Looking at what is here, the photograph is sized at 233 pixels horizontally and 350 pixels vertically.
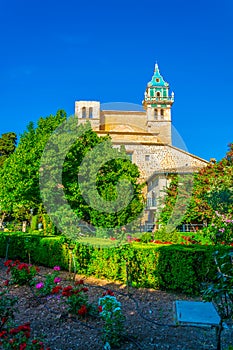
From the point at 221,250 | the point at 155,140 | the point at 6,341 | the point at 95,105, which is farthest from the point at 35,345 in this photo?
the point at 95,105

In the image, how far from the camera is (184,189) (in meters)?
19.6

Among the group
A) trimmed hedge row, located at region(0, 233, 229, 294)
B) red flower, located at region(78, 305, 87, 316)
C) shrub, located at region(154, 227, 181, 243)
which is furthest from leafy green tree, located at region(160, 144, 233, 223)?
red flower, located at region(78, 305, 87, 316)

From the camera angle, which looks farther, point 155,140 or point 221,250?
point 155,140

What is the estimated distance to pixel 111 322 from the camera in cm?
339

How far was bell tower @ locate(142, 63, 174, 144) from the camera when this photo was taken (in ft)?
115

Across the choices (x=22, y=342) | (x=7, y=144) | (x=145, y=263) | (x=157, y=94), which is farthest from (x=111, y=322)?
(x=157, y=94)

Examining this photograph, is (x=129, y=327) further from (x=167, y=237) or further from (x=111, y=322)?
(x=167, y=237)

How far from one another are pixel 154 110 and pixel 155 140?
6392 mm

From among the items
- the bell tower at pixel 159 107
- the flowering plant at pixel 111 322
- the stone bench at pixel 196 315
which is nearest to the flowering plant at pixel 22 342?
the flowering plant at pixel 111 322

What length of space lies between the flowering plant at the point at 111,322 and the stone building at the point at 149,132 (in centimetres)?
1796

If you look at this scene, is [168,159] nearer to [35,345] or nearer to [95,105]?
[95,105]

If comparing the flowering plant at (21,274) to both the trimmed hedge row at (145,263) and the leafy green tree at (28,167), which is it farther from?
the leafy green tree at (28,167)

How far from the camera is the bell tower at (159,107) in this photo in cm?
3497

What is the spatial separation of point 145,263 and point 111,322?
299 centimetres
